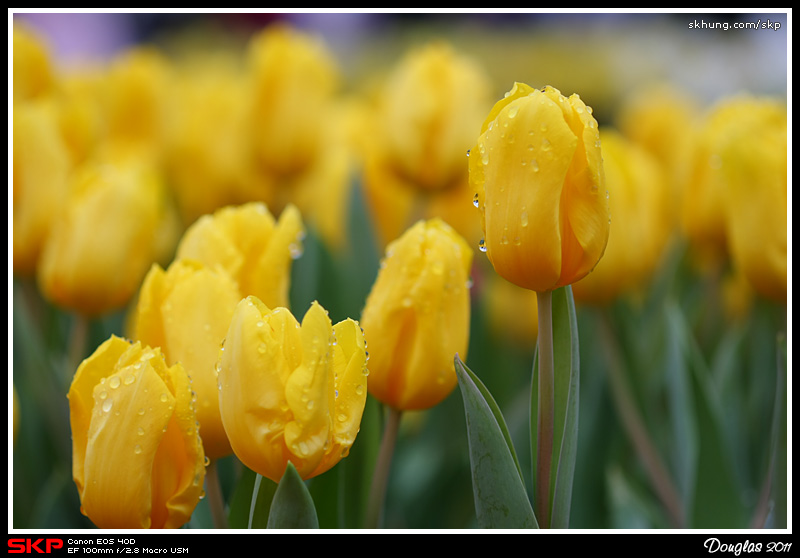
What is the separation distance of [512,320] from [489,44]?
6.63 feet

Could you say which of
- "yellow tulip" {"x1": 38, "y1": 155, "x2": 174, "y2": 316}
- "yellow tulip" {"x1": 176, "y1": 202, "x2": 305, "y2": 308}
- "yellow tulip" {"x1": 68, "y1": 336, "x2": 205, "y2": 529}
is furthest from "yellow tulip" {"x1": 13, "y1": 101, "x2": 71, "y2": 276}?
"yellow tulip" {"x1": 68, "y1": 336, "x2": 205, "y2": 529}

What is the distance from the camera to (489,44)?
321cm

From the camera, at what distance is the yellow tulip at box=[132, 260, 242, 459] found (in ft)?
1.94

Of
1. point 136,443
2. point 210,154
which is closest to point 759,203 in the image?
point 136,443

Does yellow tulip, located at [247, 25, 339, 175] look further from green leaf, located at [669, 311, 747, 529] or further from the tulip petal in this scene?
the tulip petal

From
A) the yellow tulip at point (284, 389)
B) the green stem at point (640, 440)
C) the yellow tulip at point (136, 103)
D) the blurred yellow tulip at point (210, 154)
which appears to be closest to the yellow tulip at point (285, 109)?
the blurred yellow tulip at point (210, 154)

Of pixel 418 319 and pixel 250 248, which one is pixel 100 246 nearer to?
pixel 250 248

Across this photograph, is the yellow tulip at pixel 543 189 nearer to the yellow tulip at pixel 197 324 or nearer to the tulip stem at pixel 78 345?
the yellow tulip at pixel 197 324

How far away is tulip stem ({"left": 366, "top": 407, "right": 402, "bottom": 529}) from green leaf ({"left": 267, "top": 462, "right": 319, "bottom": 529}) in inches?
4.1

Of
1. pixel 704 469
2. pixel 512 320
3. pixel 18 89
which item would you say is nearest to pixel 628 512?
pixel 704 469

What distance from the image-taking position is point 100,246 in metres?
0.86

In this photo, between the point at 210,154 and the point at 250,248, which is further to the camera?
the point at 210,154

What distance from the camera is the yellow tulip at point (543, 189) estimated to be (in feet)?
1.66
